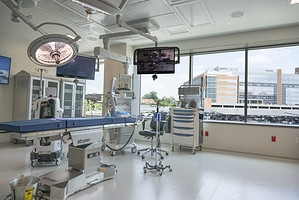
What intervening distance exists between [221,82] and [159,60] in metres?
2.59

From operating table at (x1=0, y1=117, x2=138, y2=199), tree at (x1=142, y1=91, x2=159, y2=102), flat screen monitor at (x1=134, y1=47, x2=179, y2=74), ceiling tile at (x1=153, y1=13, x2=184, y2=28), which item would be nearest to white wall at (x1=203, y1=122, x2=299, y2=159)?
tree at (x1=142, y1=91, x2=159, y2=102)

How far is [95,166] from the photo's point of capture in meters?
3.09

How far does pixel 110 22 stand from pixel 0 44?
323cm

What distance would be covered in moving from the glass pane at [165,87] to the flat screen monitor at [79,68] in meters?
2.53

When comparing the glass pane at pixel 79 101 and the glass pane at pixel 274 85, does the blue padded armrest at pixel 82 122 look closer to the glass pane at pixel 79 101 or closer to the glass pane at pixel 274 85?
the glass pane at pixel 274 85

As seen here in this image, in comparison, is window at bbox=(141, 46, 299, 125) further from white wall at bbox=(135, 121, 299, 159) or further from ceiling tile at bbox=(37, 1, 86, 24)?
ceiling tile at bbox=(37, 1, 86, 24)

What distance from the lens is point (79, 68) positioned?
375cm

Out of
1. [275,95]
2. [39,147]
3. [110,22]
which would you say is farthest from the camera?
[275,95]

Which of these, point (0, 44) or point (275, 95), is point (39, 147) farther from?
point (275, 95)

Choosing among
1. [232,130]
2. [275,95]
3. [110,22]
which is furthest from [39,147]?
[275,95]

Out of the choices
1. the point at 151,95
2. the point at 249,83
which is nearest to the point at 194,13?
the point at 249,83

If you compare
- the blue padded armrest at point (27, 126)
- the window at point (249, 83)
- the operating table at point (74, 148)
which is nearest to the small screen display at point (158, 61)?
the operating table at point (74, 148)

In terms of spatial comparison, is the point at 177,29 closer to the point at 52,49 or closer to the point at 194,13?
the point at 194,13

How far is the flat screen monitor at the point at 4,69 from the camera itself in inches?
213
